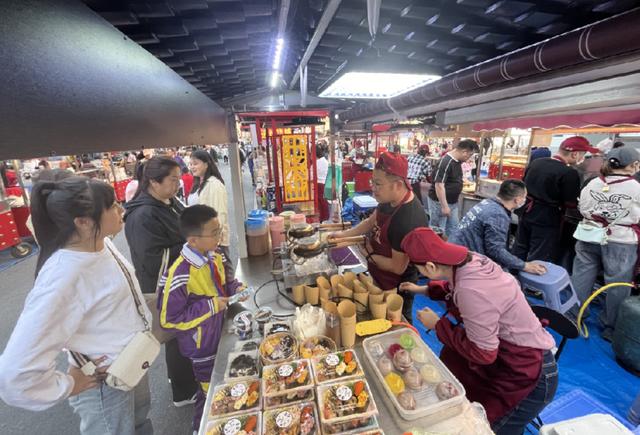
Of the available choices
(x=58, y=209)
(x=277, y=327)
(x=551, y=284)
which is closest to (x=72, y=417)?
(x=277, y=327)

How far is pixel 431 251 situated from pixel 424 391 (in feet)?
2.12

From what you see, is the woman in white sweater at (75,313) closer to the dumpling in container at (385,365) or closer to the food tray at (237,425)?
the food tray at (237,425)

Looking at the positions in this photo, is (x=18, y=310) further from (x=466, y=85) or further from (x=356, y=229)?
(x=466, y=85)

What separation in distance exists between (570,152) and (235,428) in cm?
482

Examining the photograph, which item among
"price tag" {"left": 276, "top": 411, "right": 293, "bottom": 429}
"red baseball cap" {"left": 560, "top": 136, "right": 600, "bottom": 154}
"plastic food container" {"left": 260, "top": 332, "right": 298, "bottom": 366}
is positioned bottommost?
"price tag" {"left": 276, "top": 411, "right": 293, "bottom": 429}

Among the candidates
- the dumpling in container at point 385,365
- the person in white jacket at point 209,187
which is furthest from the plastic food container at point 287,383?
the person in white jacket at point 209,187

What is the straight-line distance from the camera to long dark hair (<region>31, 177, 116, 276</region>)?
1092mm

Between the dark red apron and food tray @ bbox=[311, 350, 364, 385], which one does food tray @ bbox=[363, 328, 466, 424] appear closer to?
food tray @ bbox=[311, 350, 364, 385]

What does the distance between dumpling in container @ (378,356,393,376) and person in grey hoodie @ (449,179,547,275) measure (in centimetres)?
215

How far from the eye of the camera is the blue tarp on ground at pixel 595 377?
91.1 inches

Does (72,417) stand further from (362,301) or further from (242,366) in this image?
(362,301)

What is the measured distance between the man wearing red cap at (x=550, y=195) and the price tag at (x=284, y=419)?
161 inches

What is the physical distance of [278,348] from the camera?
4.65 feet

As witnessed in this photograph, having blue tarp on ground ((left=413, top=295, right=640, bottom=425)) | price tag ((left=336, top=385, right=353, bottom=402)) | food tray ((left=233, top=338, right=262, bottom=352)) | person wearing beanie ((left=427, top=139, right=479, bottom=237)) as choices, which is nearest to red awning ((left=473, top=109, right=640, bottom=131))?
person wearing beanie ((left=427, top=139, right=479, bottom=237))
